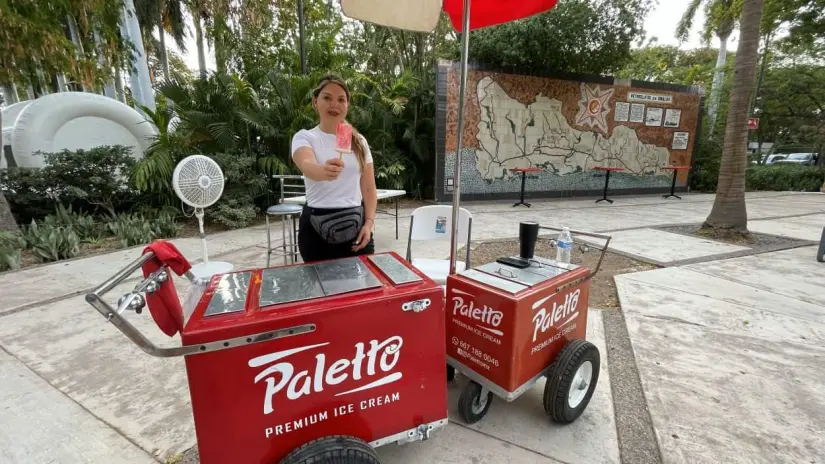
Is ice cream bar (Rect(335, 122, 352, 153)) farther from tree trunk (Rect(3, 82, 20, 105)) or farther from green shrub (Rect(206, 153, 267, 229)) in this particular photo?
tree trunk (Rect(3, 82, 20, 105))

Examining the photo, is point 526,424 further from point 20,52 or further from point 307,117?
point 20,52

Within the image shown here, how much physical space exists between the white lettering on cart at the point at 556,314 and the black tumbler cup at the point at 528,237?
0.92 feet

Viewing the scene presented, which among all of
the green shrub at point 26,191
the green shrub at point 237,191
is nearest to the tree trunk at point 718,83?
the green shrub at point 237,191

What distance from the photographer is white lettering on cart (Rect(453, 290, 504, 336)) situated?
1.56 meters

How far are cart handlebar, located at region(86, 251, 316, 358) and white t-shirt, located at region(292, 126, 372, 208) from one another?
87 cm

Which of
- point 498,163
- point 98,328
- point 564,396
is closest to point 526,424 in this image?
point 564,396

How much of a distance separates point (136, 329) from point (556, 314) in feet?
5.28

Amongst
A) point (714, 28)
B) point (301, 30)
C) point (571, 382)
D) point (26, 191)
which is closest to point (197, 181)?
point (571, 382)

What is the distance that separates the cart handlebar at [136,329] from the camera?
890 mm

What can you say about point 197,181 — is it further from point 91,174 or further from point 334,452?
point 91,174

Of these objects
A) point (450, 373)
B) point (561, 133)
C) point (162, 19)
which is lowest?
point (450, 373)

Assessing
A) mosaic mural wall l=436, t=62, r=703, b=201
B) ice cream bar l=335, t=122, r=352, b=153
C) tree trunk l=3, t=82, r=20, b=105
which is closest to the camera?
ice cream bar l=335, t=122, r=352, b=153

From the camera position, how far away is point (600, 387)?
207 cm

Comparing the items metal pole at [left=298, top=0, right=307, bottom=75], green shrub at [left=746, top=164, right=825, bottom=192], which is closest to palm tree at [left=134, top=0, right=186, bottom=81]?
metal pole at [left=298, top=0, right=307, bottom=75]
